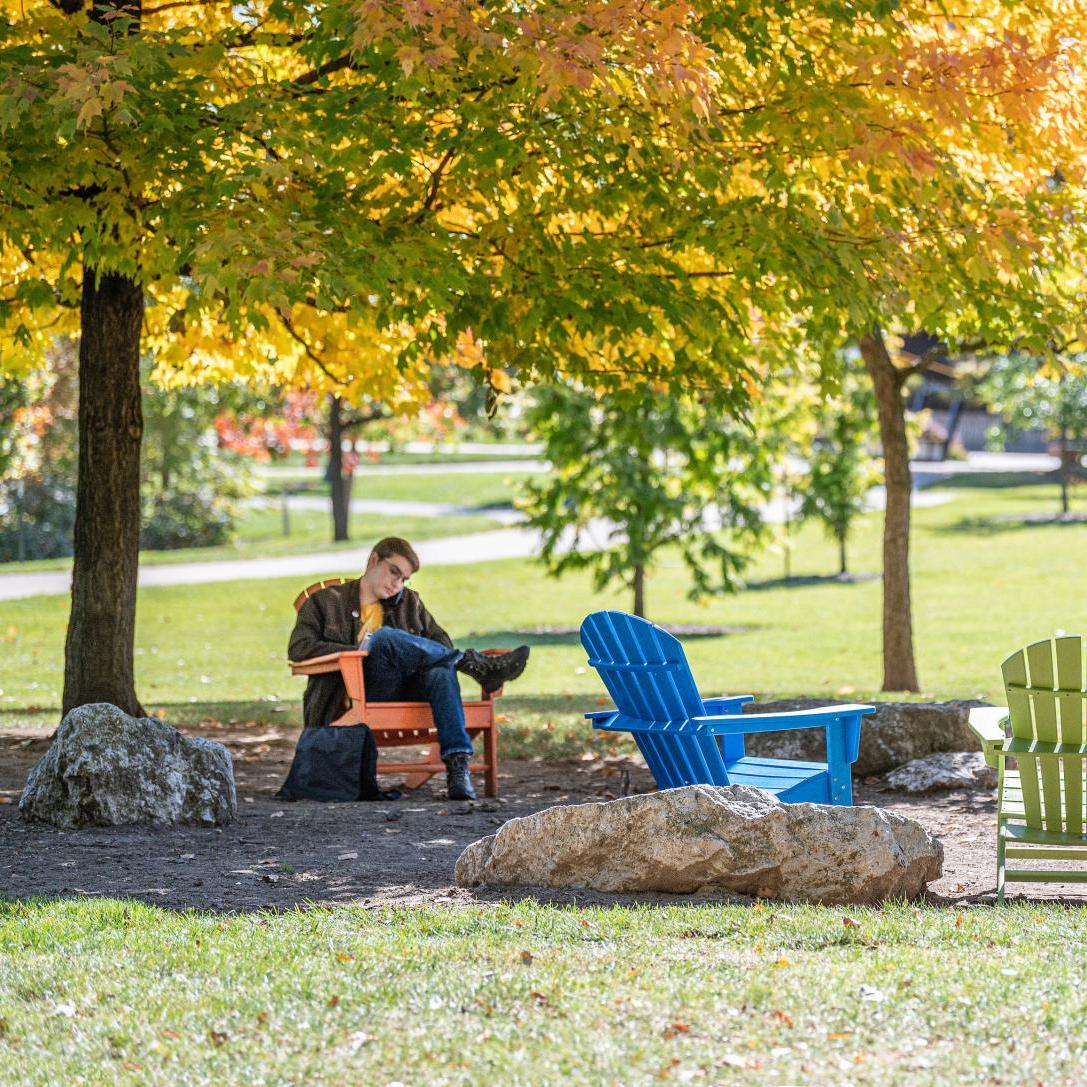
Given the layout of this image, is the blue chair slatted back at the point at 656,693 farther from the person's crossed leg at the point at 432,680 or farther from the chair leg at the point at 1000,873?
the chair leg at the point at 1000,873

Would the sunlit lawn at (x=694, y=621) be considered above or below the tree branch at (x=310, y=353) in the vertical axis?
below

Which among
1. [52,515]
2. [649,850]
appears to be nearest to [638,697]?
[649,850]

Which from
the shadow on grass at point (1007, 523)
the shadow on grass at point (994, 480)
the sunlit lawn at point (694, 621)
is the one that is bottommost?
the sunlit lawn at point (694, 621)

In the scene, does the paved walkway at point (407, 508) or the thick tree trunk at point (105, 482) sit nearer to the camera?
the thick tree trunk at point (105, 482)

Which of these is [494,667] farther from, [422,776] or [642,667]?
[642,667]

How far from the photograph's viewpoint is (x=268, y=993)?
416 cm

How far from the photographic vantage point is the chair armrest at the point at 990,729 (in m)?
6.15

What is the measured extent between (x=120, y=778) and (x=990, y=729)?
3.63 metres

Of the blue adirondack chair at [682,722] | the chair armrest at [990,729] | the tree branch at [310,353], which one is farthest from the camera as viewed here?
the tree branch at [310,353]

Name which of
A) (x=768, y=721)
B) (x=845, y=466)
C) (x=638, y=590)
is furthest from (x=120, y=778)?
(x=845, y=466)

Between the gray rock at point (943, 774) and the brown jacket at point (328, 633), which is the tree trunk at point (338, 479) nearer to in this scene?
the brown jacket at point (328, 633)

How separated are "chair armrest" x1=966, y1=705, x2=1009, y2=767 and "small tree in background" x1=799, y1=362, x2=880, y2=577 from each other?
60.4 ft

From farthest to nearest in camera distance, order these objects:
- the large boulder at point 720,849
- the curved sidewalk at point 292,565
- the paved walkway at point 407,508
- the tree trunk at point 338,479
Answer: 1. the paved walkway at point 407,508
2. the tree trunk at point 338,479
3. the curved sidewalk at point 292,565
4. the large boulder at point 720,849

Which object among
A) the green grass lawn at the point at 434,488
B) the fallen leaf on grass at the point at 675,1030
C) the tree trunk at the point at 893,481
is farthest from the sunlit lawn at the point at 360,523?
the fallen leaf on grass at the point at 675,1030
